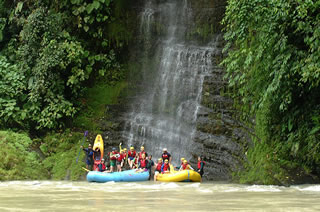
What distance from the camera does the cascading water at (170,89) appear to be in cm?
1798

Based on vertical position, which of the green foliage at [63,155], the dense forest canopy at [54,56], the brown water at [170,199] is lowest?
the green foliage at [63,155]

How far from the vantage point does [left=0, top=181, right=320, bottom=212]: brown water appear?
870 centimetres

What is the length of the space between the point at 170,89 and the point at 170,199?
976 centimetres

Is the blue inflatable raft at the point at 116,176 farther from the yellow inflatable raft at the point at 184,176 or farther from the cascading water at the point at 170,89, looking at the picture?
the cascading water at the point at 170,89

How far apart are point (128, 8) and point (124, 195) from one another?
1220 centimetres

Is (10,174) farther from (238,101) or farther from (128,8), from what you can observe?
(128,8)

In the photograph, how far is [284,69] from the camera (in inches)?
502

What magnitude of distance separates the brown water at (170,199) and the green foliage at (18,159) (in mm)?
4181

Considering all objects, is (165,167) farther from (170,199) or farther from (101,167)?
(170,199)

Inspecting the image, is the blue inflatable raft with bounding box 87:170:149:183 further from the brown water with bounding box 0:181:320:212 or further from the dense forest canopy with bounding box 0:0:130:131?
the dense forest canopy with bounding box 0:0:130:131

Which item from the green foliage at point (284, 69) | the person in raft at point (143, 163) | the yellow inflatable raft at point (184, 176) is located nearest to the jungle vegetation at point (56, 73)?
the person in raft at point (143, 163)

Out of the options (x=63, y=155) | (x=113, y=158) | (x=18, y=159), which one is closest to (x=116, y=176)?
(x=113, y=158)

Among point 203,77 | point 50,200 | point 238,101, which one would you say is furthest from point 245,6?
point 50,200

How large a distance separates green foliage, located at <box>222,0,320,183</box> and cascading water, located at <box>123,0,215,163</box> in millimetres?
3618
